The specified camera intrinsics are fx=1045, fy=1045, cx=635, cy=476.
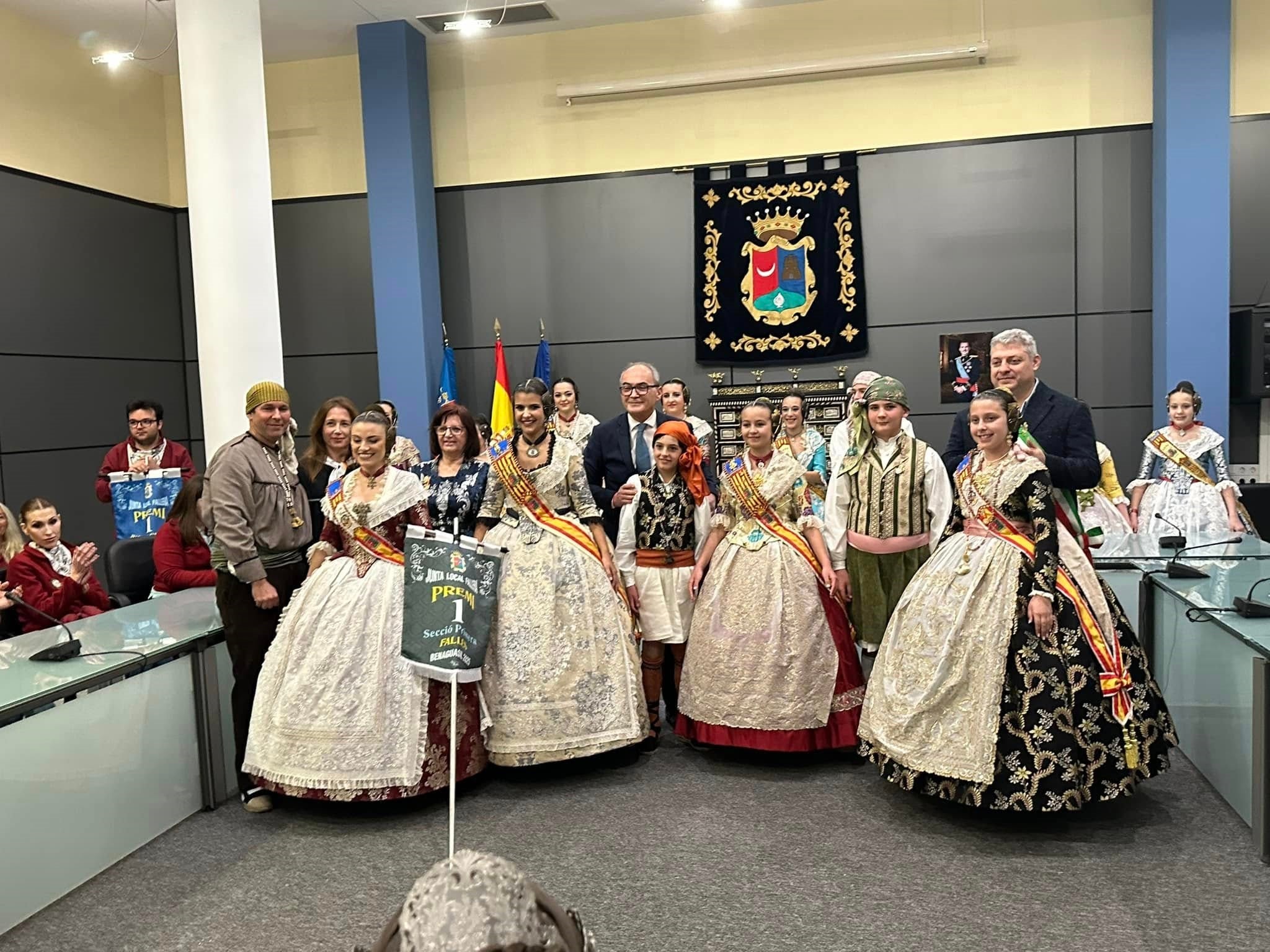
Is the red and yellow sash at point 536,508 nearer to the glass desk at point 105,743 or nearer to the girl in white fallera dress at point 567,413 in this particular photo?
the glass desk at point 105,743

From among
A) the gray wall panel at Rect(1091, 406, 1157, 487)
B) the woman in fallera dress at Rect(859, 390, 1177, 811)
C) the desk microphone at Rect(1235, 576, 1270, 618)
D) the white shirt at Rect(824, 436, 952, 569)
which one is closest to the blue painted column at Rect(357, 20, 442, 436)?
the white shirt at Rect(824, 436, 952, 569)

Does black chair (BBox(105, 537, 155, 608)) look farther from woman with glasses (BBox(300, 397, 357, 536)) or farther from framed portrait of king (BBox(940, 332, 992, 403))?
framed portrait of king (BBox(940, 332, 992, 403))

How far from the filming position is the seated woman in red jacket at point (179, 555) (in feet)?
14.5

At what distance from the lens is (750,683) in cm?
368

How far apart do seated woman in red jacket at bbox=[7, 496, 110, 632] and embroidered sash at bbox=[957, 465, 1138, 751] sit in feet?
11.0

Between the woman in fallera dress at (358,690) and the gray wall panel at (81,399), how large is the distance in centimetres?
455

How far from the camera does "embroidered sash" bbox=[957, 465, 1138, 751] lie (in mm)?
2977

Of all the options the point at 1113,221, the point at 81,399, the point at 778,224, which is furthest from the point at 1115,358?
the point at 81,399

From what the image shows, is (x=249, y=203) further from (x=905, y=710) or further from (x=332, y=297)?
(x=905, y=710)

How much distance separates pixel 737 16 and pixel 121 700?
20.8 ft

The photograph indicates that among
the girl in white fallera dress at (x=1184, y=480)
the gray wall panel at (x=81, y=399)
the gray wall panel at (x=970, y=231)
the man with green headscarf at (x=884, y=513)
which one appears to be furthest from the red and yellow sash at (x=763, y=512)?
the gray wall panel at (x=81, y=399)

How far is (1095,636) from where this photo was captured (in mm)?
3023

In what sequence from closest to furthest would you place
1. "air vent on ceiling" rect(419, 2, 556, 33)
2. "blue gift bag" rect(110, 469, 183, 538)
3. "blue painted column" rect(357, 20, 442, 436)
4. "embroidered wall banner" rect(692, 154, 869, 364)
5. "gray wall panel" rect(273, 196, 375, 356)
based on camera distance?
"blue gift bag" rect(110, 469, 183, 538), "air vent on ceiling" rect(419, 2, 556, 33), "embroidered wall banner" rect(692, 154, 869, 364), "blue painted column" rect(357, 20, 442, 436), "gray wall panel" rect(273, 196, 375, 356)

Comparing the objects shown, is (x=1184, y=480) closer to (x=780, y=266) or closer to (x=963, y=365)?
(x=963, y=365)
